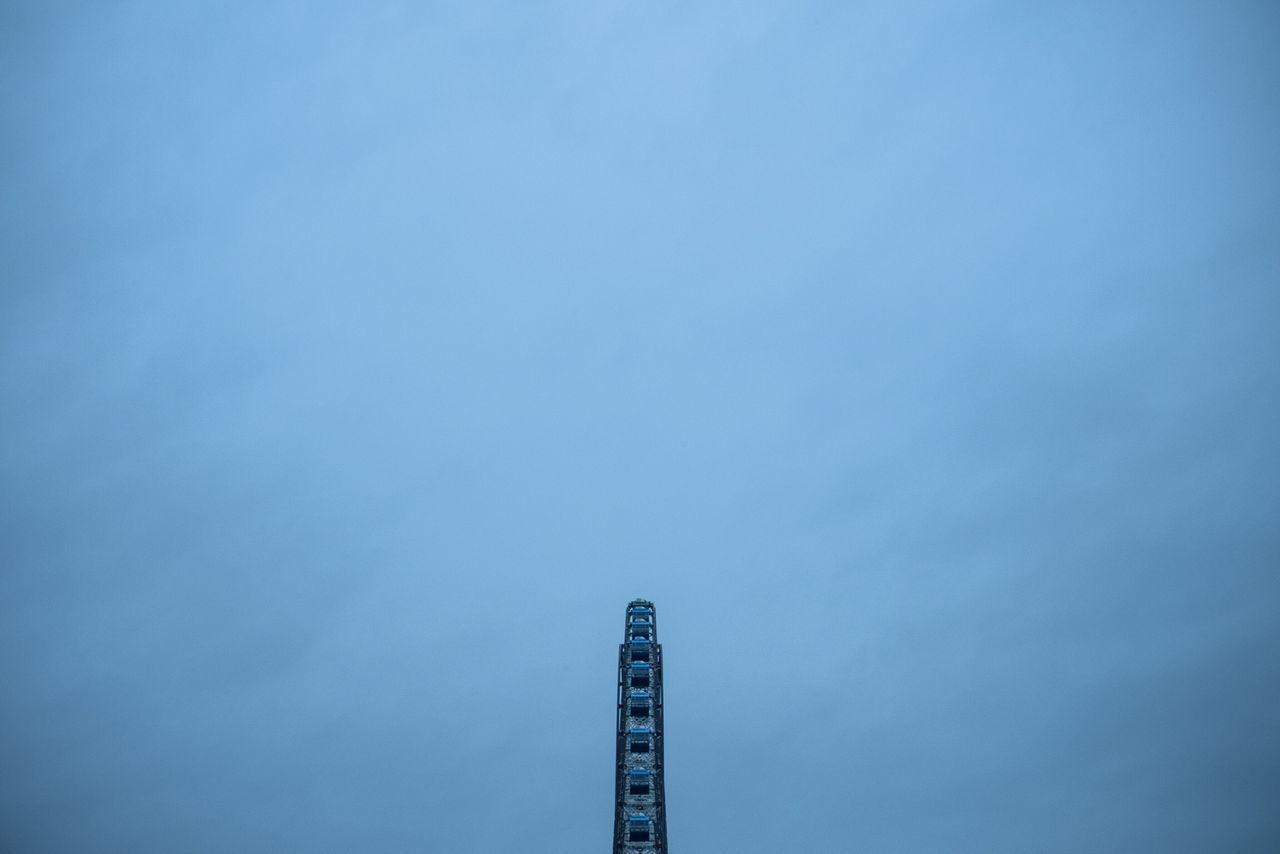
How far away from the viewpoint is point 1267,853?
4481 inches

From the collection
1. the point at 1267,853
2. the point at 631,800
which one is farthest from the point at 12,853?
the point at 1267,853

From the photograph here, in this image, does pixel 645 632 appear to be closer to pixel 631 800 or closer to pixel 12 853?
pixel 631 800

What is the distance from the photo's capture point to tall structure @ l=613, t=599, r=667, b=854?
74.2 metres

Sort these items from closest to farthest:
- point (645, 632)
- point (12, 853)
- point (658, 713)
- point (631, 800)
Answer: point (631, 800)
point (658, 713)
point (645, 632)
point (12, 853)

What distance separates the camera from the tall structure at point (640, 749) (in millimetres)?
74188

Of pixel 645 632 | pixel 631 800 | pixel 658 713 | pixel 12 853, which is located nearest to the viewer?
pixel 631 800

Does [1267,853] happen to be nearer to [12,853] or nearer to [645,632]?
[645,632]

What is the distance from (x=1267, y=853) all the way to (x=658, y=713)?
282ft

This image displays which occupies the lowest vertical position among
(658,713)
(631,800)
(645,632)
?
(631,800)

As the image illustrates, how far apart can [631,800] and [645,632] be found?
15.6 meters

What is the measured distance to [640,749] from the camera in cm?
7888

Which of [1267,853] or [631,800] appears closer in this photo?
[631,800]

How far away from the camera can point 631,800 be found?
76.0 meters

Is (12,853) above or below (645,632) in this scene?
below
